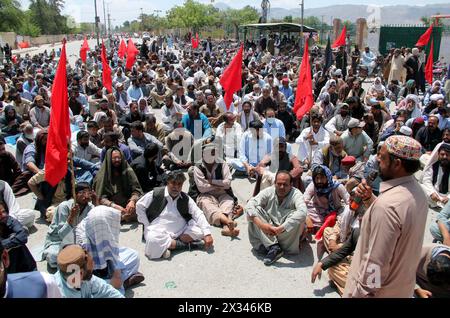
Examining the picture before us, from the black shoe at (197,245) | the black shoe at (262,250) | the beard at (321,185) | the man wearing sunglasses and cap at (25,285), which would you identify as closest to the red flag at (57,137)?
the black shoe at (197,245)

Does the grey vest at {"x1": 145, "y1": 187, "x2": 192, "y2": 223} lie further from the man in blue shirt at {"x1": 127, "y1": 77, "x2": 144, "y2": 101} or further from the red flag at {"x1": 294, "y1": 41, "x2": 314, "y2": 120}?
the man in blue shirt at {"x1": 127, "y1": 77, "x2": 144, "y2": 101}

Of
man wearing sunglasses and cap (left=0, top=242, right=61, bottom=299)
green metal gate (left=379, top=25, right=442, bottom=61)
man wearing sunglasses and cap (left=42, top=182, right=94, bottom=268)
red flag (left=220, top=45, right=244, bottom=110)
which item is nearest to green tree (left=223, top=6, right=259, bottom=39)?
green metal gate (left=379, top=25, right=442, bottom=61)

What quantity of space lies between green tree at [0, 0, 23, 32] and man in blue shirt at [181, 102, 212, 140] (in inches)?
2064

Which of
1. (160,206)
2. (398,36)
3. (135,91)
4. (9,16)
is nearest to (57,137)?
(160,206)

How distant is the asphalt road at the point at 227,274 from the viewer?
3.80 metres

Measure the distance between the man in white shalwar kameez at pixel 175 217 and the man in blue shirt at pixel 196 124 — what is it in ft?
11.1

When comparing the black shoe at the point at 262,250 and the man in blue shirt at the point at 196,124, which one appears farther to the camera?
the man in blue shirt at the point at 196,124

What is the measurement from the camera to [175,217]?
15.1 feet

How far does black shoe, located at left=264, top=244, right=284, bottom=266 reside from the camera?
4250 mm

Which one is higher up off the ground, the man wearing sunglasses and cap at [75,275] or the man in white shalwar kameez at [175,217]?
the man wearing sunglasses and cap at [75,275]

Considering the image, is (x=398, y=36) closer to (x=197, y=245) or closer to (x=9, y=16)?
(x=197, y=245)

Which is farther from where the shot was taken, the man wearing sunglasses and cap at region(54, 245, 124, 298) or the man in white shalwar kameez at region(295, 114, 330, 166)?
the man in white shalwar kameez at region(295, 114, 330, 166)

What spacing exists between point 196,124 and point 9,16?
52834mm

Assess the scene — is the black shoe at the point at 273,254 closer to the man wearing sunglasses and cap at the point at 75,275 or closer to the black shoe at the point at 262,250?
the black shoe at the point at 262,250
